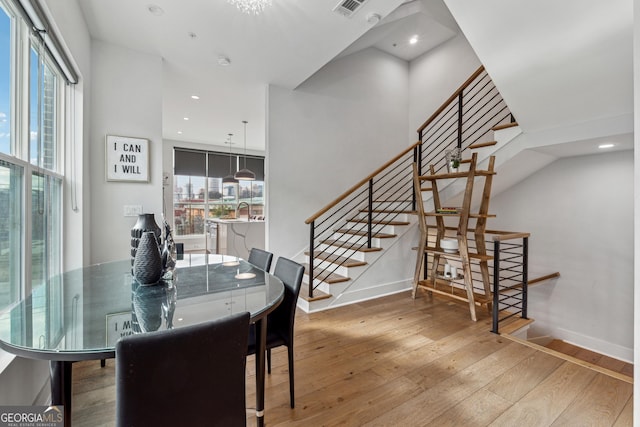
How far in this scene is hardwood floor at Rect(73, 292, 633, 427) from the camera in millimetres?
1617

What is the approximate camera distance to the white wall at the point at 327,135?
4.00 meters

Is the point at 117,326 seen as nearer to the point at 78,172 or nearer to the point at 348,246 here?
the point at 78,172

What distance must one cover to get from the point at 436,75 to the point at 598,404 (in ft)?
15.6

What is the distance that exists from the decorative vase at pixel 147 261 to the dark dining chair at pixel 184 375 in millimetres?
795

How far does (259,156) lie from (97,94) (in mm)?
5837

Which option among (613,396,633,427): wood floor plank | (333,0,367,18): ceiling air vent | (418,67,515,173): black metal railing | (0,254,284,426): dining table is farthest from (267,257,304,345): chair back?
(418,67,515,173): black metal railing

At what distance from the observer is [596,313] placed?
11.3ft

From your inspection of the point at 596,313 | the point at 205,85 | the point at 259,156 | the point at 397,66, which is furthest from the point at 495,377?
the point at 259,156

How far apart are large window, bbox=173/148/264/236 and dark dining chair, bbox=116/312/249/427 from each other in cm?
700

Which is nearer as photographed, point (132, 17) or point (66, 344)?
point (66, 344)

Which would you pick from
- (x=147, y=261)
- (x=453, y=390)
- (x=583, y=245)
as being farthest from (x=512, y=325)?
(x=147, y=261)

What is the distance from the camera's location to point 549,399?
1.77 m

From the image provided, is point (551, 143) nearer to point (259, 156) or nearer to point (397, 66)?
point (397, 66)

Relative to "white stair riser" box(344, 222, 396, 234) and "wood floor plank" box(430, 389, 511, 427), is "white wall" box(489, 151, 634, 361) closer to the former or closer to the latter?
"white stair riser" box(344, 222, 396, 234)
